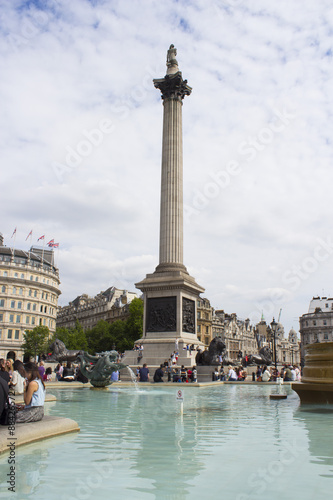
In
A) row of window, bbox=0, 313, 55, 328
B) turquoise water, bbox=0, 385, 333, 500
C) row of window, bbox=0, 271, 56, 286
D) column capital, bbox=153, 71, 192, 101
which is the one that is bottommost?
turquoise water, bbox=0, 385, 333, 500

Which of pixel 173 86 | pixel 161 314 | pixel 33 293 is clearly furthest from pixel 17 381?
pixel 33 293

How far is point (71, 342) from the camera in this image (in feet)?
275

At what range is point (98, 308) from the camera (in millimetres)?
123000

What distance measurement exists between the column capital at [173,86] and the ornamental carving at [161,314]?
62.4ft

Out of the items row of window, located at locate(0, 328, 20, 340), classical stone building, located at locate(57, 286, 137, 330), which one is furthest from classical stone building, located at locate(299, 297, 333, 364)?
row of window, located at locate(0, 328, 20, 340)

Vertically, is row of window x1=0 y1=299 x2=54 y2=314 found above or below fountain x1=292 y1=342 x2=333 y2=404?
above

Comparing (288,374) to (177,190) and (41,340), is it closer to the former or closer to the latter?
(177,190)

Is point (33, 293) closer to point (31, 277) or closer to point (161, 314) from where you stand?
point (31, 277)

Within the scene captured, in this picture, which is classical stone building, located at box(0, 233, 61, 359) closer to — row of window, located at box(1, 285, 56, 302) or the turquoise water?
row of window, located at box(1, 285, 56, 302)

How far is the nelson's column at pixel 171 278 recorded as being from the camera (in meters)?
31.6

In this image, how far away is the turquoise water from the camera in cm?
496

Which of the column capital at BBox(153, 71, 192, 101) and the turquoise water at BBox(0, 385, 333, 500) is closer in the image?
the turquoise water at BBox(0, 385, 333, 500)

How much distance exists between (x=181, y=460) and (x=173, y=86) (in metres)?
37.9

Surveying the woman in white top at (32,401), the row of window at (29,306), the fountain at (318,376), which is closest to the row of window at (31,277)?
the row of window at (29,306)
